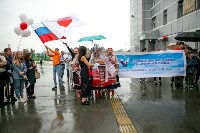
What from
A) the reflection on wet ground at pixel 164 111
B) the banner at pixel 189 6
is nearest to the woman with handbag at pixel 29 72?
the reflection on wet ground at pixel 164 111

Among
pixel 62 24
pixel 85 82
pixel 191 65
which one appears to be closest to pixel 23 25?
pixel 62 24

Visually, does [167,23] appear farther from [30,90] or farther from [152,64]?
[30,90]

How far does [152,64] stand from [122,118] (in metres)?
4.99

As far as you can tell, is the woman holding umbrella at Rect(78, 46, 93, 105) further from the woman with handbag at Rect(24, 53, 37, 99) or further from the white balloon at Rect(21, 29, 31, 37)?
the white balloon at Rect(21, 29, 31, 37)

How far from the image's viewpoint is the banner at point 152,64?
1093 cm

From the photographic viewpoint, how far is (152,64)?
1095cm

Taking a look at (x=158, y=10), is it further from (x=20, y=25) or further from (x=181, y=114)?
(x=181, y=114)

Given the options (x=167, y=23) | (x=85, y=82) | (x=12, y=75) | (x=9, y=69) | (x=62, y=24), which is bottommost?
(x=85, y=82)

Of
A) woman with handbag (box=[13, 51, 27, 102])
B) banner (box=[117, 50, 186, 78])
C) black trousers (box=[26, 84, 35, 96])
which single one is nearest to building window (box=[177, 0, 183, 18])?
banner (box=[117, 50, 186, 78])

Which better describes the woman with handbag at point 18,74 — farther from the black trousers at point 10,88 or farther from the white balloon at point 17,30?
the white balloon at point 17,30

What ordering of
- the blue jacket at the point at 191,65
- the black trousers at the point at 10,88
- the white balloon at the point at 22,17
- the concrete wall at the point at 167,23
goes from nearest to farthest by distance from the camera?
1. the black trousers at the point at 10,88
2. the white balloon at the point at 22,17
3. the blue jacket at the point at 191,65
4. the concrete wall at the point at 167,23

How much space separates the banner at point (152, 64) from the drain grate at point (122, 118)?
2629 mm

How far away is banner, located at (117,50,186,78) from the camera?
10930mm

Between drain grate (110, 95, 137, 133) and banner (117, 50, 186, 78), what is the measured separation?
2.63 metres
